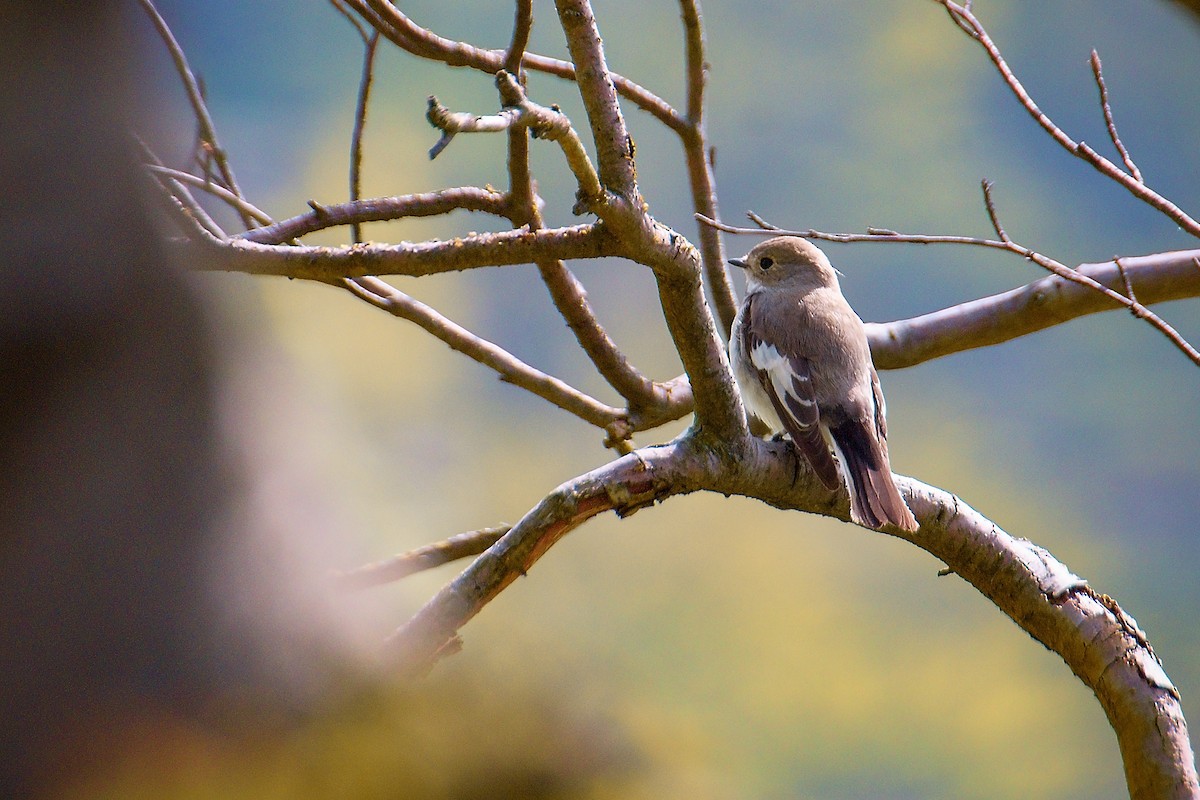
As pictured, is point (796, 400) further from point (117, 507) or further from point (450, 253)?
point (117, 507)

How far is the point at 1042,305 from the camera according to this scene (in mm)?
2369

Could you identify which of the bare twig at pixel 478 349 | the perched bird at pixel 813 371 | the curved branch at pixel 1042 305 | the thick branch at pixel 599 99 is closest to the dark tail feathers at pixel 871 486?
the perched bird at pixel 813 371

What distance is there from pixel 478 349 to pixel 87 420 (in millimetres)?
2227

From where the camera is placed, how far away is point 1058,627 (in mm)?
1828

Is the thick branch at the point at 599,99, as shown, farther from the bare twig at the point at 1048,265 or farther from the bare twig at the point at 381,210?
the bare twig at the point at 381,210

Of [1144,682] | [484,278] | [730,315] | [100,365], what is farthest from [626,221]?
[484,278]

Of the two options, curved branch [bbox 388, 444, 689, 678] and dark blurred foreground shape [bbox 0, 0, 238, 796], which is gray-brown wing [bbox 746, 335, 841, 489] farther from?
dark blurred foreground shape [bbox 0, 0, 238, 796]

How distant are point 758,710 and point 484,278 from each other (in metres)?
2.05

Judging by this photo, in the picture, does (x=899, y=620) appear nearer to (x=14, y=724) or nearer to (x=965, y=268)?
(x=965, y=268)

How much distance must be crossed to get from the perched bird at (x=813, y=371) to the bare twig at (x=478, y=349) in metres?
0.42

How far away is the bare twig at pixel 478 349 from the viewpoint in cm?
252

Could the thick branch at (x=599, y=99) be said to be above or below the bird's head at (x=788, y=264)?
above

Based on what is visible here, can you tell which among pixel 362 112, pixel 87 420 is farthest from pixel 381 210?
pixel 87 420

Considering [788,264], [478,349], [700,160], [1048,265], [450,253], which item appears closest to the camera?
[450,253]
